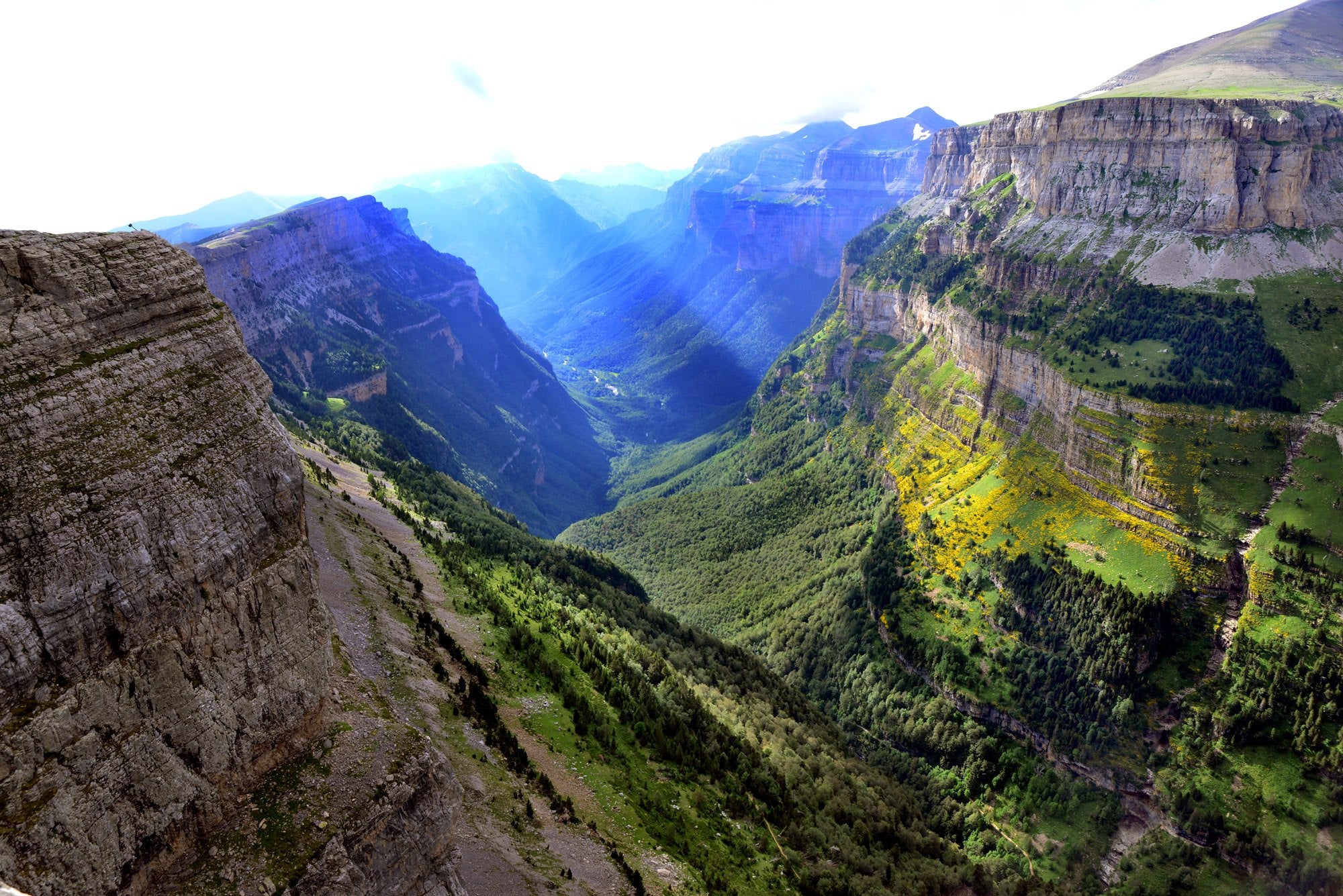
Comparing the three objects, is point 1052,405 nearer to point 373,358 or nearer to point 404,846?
point 404,846

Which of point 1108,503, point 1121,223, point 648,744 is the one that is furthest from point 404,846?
point 1121,223

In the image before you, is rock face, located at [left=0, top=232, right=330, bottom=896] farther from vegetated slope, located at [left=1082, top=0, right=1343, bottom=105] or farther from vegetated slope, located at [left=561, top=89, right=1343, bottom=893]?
vegetated slope, located at [left=1082, top=0, right=1343, bottom=105]

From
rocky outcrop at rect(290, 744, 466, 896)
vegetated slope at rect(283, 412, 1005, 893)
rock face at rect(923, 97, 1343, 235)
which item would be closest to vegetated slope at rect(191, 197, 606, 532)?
vegetated slope at rect(283, 412, 1005, 893)

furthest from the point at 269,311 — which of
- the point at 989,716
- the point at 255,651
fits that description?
the point at 989,716

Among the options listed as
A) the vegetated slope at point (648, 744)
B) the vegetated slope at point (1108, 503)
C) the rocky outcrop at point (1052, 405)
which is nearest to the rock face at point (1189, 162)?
the vegetated slope at point (1108, 503)

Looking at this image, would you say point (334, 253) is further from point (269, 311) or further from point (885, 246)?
point (885, 246)
